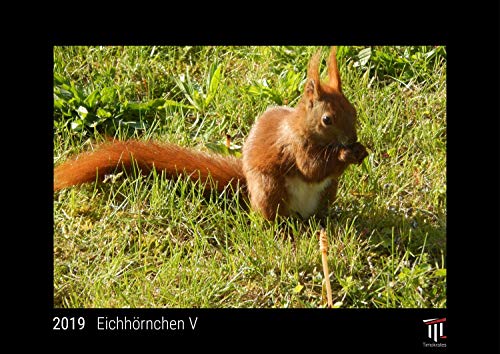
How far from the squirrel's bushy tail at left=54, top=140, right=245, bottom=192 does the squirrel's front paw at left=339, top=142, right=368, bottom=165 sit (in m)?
0.52

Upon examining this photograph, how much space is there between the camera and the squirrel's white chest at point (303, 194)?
3406 millimetres

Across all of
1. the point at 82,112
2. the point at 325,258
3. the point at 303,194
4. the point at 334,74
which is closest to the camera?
the point at 325,258

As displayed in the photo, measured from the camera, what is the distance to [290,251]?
3254mm

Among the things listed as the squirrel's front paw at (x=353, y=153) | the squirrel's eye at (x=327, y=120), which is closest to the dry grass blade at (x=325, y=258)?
the squirrel's front paw at (x=353, y=153)

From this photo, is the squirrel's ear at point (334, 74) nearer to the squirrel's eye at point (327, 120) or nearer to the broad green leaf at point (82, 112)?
the squirrel's eye at point (327, 120)

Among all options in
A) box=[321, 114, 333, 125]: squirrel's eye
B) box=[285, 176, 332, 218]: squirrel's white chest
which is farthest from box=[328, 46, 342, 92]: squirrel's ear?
box=[285, 176, 332, 218]: squirrel's white chest

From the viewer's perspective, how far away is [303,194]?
3.44 meters

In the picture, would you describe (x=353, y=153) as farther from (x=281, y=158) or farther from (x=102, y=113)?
(x=102, y=113)

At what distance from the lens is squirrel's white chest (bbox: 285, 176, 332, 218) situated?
341 cm

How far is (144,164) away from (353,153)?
35.3 inches

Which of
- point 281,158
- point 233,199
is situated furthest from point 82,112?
point 281,158

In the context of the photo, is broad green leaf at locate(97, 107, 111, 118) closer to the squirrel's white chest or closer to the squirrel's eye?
the squirrel's white chest

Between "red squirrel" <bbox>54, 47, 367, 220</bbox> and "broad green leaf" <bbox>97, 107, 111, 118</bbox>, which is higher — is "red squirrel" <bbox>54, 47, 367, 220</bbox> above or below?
below

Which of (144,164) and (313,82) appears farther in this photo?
(144,164)
